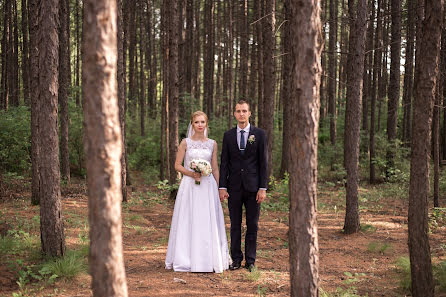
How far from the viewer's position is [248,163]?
6.04 m

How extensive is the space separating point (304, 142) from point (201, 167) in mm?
2639

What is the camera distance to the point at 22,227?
26.8ft

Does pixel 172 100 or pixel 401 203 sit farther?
pixel 401 203

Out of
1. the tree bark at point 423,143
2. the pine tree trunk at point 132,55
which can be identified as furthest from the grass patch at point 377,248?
the pine tree trunk at point 132,55

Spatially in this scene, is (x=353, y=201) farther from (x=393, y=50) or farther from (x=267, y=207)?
(x=393, y=50)

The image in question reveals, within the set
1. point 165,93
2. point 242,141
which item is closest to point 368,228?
point 242,141

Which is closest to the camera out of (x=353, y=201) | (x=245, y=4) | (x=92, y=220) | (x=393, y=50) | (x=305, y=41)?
(x=92, y=220)

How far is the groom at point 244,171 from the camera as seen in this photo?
6.00 meters

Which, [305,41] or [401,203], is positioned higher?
[305,41]

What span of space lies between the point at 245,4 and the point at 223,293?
18490mm

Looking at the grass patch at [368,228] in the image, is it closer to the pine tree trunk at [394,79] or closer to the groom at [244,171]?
the groom at [244,171]

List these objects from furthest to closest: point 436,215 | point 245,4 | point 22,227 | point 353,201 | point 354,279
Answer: point 245,4
point 436,215
point 353,201
point 22,227
point 354,279

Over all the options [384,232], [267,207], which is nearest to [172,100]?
[267,207]

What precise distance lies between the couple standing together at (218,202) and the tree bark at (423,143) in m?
2.07
